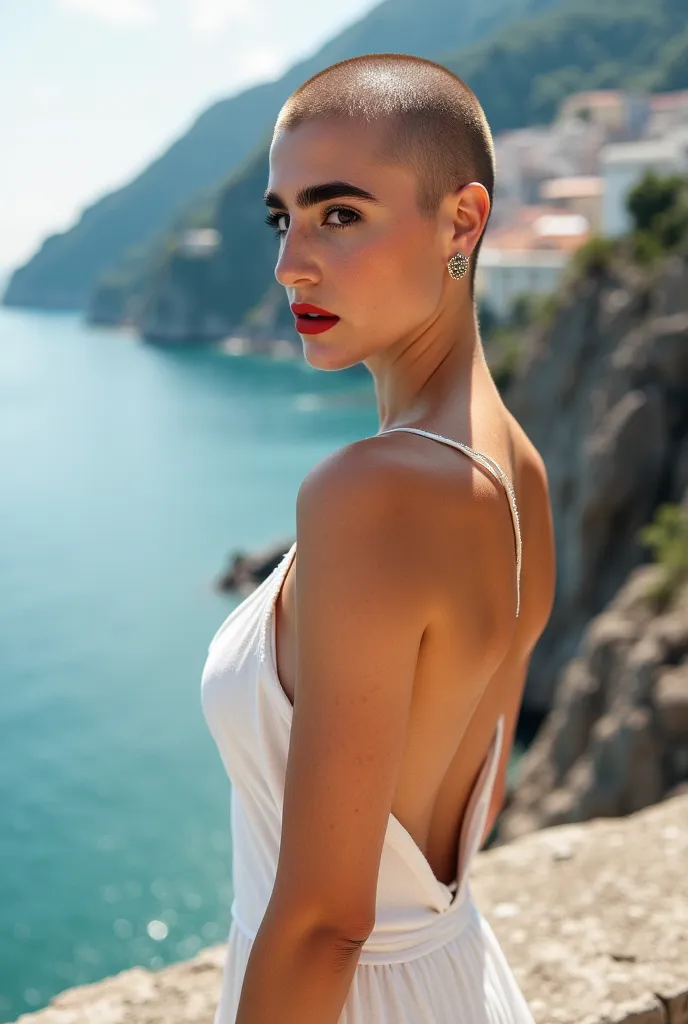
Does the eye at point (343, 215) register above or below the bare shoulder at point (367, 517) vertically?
above

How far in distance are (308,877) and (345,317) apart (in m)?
0.61

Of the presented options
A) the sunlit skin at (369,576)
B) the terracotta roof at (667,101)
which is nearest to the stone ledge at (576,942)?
the sunlit skin at (369,576)

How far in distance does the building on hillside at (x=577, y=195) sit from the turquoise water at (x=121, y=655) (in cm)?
1537

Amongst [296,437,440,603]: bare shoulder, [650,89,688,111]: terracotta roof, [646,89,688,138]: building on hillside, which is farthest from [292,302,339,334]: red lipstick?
[650,89,688,111]: terracotta roof

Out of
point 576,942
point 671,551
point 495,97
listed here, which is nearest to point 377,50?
point 495,97

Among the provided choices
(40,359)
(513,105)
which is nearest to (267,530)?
(40,359)

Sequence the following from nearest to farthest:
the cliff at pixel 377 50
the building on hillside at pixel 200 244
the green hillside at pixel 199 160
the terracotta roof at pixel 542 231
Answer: the terracotta roof at pixel 542 231, the cliff at pixel 377 50, the building on hillside at pixel 200 244, the green hillside at pixel 199 160

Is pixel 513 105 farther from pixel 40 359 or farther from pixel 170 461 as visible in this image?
pixel 170 461

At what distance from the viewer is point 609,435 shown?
15594 mm

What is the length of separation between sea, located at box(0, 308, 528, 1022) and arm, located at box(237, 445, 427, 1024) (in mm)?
12456

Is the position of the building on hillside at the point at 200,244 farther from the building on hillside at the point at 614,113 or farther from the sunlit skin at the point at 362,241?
the sunlit skin at the point at 362,241

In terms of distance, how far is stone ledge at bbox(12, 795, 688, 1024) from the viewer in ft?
6.04

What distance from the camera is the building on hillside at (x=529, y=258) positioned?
5172 cm

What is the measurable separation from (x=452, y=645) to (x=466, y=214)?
0.51 metres
